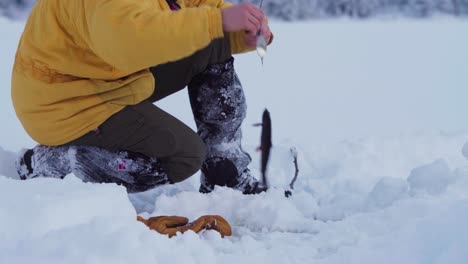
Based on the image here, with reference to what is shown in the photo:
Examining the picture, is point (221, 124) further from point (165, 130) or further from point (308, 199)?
point (308, 199)

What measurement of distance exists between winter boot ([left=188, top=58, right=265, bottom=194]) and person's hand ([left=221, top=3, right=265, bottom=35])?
46cm

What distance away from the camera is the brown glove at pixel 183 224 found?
4.31ft

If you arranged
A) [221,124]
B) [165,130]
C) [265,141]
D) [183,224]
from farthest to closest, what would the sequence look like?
[265,141], [221,124], [165,130], [183,224]

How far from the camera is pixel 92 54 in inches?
57.2

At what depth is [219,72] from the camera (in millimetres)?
1741

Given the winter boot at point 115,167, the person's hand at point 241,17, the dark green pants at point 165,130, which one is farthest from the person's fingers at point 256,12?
the winter boot at point 115,167

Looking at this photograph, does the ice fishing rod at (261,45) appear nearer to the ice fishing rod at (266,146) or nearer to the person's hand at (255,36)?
the person's hand at (255,36)

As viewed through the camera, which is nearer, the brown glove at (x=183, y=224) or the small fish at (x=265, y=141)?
the brown glove at (x=183, y=224)

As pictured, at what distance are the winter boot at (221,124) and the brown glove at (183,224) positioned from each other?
35cm

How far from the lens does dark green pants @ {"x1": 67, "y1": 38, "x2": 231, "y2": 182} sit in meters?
1.57

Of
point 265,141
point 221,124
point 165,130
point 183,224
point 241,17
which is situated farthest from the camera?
point 265,141

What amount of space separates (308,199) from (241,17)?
23.7 inches

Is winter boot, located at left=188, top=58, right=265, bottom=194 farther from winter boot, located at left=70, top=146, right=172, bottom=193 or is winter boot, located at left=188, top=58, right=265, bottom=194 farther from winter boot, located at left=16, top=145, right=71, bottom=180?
winter boot, located at left=16, top=145, right=71, bottom=180

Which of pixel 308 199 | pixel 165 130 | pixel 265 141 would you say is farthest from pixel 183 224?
pixel 265 141
